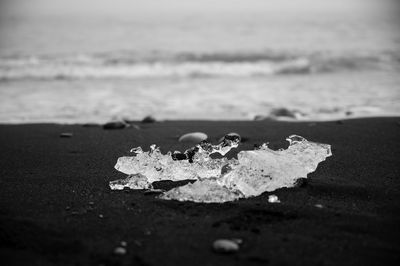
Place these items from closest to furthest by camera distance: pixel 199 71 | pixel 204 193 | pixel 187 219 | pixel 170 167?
pixel 187 219 → pixel 204 193 → pixel 170 167 → pixel 199 71

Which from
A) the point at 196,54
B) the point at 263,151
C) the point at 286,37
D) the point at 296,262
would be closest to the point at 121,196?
the point at 263,151

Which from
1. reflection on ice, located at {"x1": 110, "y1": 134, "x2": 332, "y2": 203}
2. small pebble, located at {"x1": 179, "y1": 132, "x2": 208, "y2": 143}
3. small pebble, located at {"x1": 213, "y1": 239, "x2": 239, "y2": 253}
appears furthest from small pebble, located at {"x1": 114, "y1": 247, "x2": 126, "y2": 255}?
small pebble, located at {"x1": 179, "y1": 132, "x2": 208, "y2": 143}

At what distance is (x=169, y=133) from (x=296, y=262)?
2.57 meters

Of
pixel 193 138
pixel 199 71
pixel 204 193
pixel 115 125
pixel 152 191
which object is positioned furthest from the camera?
pixel 199 71

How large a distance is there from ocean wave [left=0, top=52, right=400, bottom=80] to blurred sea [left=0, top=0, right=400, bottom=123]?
0.03 meters

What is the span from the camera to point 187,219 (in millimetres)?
2053

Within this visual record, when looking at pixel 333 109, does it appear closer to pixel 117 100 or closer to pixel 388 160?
pixel 388 160

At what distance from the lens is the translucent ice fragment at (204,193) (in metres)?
2.22

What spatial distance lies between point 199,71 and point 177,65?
83 centimetres

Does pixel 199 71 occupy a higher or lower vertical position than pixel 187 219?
higher

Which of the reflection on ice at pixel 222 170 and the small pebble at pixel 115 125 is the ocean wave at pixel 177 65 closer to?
the small pebble at pixel 115 125

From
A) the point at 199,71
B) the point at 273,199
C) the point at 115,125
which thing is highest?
the point at 199,71

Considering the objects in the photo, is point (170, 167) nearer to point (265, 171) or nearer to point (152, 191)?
→ point (152, 191)

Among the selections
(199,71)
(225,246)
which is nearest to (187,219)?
(225,246)
